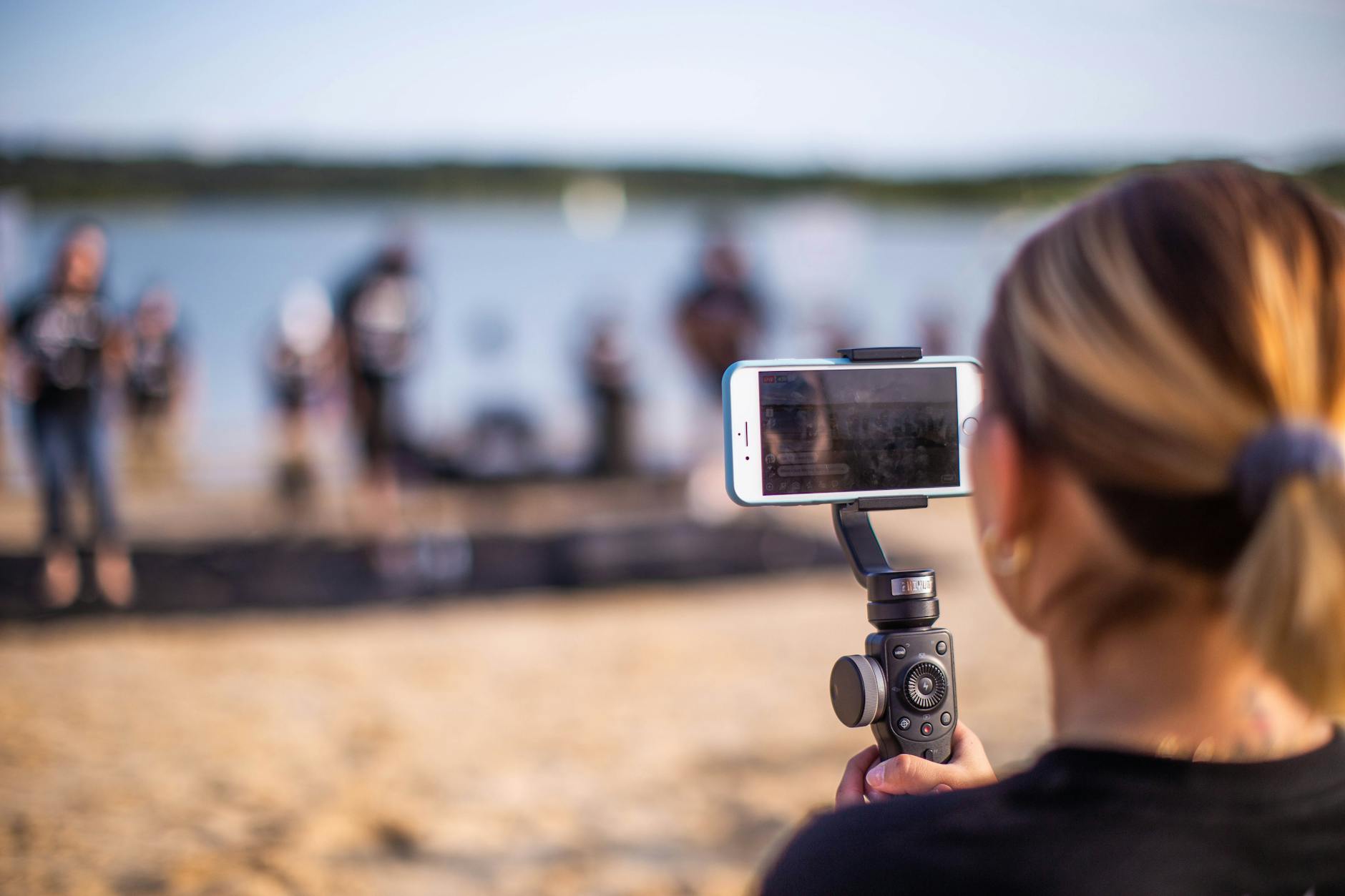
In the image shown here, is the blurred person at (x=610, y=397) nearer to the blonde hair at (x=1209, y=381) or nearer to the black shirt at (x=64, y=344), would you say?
the black shirt at (x=64, y=344)

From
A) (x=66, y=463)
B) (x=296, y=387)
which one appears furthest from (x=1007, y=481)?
(x=296, y=387)

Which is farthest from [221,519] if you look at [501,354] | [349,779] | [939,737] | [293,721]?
[939,737]

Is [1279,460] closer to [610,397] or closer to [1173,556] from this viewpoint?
[1173,556]

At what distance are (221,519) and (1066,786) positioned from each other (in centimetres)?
751

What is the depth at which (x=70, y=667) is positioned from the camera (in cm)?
356

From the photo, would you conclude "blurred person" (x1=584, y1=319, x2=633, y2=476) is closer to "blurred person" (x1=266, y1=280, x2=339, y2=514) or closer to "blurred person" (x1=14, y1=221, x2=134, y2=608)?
"blurred person" (x1=266, y1=280, x2=339, y2=514)

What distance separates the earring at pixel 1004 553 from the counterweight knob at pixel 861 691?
18 cm

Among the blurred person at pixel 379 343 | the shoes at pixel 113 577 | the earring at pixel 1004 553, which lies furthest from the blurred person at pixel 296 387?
the earring at pixel 1004 553

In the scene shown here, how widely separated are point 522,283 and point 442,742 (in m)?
14.9

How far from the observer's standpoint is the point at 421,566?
221 inches

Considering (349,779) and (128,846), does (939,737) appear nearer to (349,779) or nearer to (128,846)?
(128,846)

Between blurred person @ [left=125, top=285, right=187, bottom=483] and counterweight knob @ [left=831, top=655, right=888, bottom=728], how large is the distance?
9.15 meters

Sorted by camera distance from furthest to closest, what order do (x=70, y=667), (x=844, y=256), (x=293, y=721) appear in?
1. (x=844, y=256)
2. (x=70, y=667)
3. (x=293, y=721)

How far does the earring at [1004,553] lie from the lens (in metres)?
0.70
